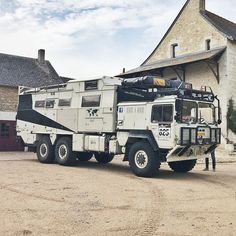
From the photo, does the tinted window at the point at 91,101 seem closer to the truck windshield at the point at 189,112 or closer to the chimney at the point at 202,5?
the truck windshield at the point at 189,112

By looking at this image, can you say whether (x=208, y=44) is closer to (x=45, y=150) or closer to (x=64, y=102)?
(x=64, y=102)

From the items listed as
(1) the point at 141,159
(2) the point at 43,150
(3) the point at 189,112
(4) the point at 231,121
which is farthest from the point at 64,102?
(4) the point at 231,121

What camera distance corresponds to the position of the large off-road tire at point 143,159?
1277 cm

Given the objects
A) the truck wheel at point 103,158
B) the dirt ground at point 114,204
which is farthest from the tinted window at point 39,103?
the dirt ground at point 114,204

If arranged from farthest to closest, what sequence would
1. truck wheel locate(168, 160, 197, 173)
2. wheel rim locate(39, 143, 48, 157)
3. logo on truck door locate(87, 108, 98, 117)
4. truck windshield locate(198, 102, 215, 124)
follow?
wheel rim locate(39, 143, 48, 157) → logo on truck door locate(87, 108, 98, 117) → truck wheel locate(168, 160, 197, 173) → truck windshield locate(198, 102, 215, 124)

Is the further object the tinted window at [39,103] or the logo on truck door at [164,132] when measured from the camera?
the tinted window at [39,103]

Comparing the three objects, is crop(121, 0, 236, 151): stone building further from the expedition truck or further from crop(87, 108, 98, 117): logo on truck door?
crop(87, 108, 98, 117): logo on truck door

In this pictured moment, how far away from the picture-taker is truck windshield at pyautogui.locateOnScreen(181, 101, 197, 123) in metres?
12.5

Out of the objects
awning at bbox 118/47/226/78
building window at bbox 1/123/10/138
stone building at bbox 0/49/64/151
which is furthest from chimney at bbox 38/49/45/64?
building window at bbox 1/123/10/138

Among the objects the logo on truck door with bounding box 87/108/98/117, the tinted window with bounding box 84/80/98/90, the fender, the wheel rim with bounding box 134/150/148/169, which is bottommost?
the wheel rim with bounding box 134/150/148/169

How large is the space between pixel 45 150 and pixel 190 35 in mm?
17621

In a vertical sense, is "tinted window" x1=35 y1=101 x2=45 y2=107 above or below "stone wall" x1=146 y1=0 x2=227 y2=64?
below

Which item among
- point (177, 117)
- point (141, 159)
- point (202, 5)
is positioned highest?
point (202, 5)

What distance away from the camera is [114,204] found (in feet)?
27.9
